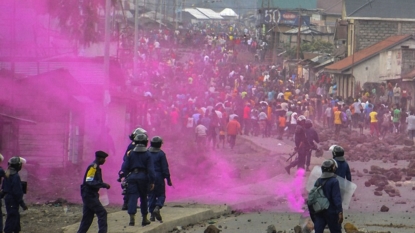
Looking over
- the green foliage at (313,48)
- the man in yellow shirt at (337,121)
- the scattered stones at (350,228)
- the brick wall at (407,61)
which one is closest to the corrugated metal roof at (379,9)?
the green foliage at (313,48)

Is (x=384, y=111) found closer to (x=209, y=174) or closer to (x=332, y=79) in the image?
(x=209, y=174)

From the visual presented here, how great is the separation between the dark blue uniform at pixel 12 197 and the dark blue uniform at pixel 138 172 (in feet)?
5.08

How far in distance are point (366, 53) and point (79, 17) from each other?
3570cm

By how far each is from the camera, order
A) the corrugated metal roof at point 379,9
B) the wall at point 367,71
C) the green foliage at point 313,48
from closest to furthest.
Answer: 1. the wall at point 367,71
2. the corrugated metal roof at point 379,9
3. the green foliage at point 313,48

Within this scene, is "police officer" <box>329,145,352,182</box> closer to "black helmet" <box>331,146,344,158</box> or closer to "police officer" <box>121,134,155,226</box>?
"black helmet" <box>331,146,344,158</box>

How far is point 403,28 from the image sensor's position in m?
67.9

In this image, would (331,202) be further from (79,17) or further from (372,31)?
(372,31)

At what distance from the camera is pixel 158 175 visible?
50.4 ft

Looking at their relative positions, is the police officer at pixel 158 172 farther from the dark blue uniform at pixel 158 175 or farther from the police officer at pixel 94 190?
the police officer at pixel 94 190

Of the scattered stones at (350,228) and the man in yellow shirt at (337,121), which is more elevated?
the man in yellow shirt at (337,121)

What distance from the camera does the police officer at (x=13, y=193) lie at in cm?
1405

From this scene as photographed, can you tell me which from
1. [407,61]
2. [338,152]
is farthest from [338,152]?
[407,61]

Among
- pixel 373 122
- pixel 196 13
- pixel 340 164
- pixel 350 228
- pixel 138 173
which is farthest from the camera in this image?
pixel 196 13

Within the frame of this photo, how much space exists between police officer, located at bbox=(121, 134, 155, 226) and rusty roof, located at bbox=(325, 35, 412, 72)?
45.1 metres
